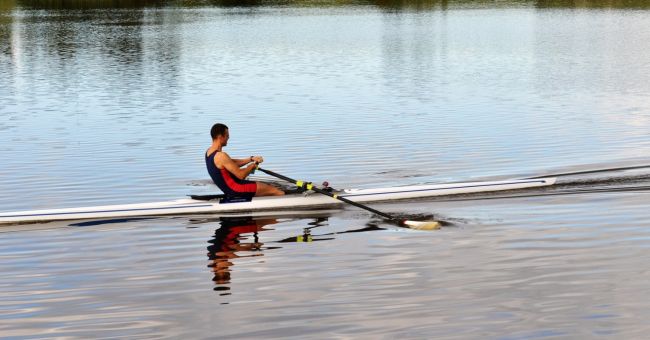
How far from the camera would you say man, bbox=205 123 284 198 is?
839 inches

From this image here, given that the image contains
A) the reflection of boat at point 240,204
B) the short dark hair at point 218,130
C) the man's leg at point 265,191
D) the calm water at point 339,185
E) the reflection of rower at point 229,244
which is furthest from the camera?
the man's leg at point 265,191

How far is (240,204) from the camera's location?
21.6 m

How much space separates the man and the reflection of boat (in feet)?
0.71

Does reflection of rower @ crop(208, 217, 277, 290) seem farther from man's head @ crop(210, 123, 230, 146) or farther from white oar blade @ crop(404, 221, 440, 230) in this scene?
white oar blade @ crop(404, 221, 440, 230)

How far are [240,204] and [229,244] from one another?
2.32 meters

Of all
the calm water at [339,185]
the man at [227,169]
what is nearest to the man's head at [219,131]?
the man at [227,169]

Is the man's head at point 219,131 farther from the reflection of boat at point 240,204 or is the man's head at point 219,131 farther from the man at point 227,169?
the reflection of boat at point 240,204

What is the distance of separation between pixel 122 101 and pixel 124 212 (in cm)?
2740

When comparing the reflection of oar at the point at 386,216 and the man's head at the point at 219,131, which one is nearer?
the reflection of oar at the point at 386,216

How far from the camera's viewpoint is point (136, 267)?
17.4 metres

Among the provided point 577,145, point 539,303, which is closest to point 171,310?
point 539,303

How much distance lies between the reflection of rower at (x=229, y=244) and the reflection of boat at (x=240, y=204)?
457mm

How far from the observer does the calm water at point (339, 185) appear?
48.0 feet

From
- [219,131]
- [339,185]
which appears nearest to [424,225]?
[219,131]
